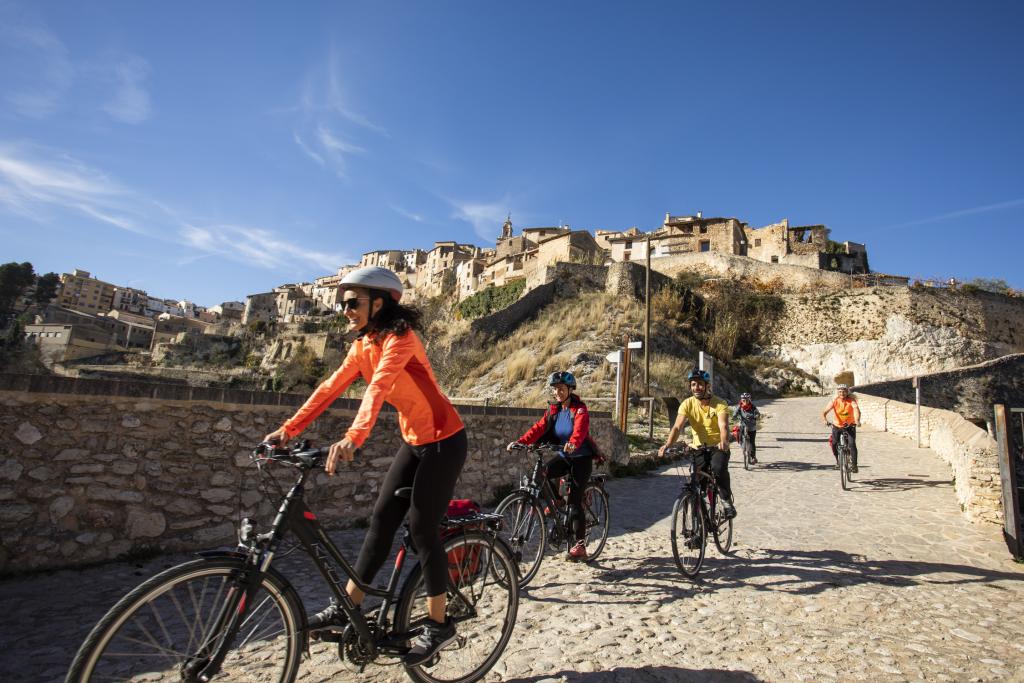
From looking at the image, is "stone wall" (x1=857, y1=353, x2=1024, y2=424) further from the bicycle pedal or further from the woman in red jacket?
the bicycle pedal

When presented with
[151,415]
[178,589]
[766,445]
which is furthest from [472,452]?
[766,445]

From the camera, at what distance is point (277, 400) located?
5.38 metres

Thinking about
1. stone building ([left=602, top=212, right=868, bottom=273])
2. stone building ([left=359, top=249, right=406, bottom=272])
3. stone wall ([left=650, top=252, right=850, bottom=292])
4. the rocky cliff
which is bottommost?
the rocky cliff

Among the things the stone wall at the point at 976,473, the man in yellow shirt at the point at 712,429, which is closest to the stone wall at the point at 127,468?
the man in yellow shirt at the point at 712,429

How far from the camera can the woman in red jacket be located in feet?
16.6

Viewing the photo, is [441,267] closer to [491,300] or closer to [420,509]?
[491,300]

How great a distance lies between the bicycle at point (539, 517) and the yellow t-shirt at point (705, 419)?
3.66 ft

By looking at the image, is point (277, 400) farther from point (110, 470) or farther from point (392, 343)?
point (392, 343)

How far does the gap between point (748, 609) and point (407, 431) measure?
10.3ft

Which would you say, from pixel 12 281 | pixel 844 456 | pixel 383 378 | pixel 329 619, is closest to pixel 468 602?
pixel 329 619

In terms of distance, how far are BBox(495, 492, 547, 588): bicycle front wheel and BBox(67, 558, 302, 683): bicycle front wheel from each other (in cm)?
248

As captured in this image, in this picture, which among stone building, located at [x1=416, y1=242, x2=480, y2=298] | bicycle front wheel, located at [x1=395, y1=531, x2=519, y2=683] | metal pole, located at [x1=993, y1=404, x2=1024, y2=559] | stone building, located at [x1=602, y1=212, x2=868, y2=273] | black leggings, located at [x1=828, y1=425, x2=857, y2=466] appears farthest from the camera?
stone building, located at [x1=416, y1=242, x2=480, y2=298]

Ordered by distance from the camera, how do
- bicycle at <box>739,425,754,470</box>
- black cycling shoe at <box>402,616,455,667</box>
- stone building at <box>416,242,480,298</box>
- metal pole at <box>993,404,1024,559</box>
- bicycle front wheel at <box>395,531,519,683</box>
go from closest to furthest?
black cycling shoe at <box>402,616,455,667</box>, bicycle front wheel at <box>395,531,519,683</box>, metal pole at <box>993,404,1024,559</box>, bicycle at <box>739,425,754,470</box>, stone building at <box>416,242,480,298</box>

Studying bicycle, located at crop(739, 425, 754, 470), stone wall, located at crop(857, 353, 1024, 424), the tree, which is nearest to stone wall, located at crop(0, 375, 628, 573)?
bicycle, located at crop(739, 425, 754, 470)
